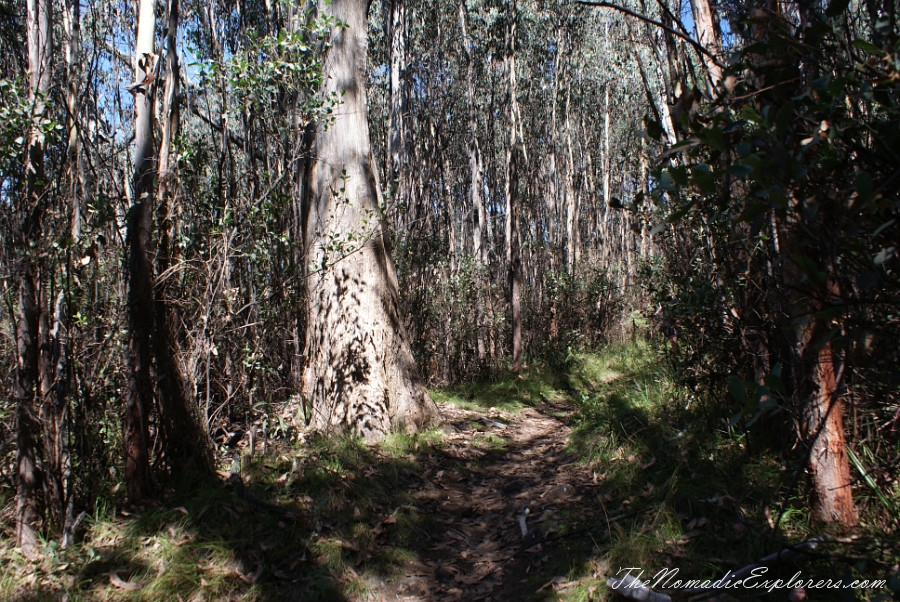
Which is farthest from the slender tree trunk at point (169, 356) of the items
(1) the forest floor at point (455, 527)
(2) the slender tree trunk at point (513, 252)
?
(2) the slender tree trunk at point (513, 252)

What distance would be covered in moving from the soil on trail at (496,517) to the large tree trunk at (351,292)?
2.38 feet

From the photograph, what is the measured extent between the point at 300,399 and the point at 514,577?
2.93 m

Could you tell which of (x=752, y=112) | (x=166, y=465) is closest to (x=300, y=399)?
(x=166, y=465)

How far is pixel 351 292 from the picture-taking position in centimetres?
554

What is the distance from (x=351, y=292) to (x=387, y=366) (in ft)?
2.58

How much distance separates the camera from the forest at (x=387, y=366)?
72.1 inches

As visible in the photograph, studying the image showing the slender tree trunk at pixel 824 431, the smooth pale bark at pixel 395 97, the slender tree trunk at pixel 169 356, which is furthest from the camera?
the smooth pale bark at pixel 395 97

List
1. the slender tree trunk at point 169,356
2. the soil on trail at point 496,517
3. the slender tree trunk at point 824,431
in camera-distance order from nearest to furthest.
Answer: the slender tree trunk at point 824,431 → the soil on trail at point 496,517 → the slender tree trunk at point 169,356

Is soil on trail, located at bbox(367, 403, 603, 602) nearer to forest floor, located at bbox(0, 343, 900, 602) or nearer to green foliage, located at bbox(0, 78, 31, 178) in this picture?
forest floor, located at bbox(0, 343, 900, 602)

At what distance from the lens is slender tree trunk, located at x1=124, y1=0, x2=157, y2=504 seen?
3.38 meters

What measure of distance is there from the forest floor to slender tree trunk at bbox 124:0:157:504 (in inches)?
10.4

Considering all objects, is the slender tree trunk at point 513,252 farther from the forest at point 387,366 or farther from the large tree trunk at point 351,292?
the large tree trunk at point 351,292

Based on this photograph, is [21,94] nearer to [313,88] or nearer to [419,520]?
[313,88]

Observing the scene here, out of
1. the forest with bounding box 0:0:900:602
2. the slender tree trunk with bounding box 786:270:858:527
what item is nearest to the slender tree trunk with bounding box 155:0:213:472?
the forest with bounding box 0:0:900:602
